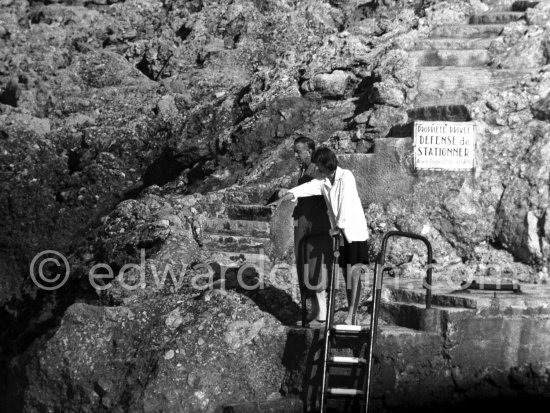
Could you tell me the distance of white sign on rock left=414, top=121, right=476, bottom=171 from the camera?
12.0 m

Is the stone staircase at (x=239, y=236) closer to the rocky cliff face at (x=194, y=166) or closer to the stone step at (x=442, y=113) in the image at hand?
the rocky cliff face at (x=194, y=166)

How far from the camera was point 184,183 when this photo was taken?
48.2ft

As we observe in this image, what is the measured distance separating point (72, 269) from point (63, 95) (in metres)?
6.95

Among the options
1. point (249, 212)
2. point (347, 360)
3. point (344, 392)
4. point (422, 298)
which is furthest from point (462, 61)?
point (344, 392)

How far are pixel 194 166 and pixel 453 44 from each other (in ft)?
11.9

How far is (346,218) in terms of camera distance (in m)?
9.59

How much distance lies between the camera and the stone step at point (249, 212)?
12227 millimetres

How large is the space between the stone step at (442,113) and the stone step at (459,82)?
0.74 ft

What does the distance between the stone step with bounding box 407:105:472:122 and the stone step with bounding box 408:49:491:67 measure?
1.04 m

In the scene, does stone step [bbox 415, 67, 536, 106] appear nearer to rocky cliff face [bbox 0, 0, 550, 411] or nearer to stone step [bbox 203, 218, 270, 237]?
rocky cliff face [bbox 0, 0, 550, 411]

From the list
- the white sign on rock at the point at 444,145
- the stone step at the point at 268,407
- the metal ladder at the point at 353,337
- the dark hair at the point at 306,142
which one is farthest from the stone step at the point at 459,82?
the stone step at the point at 268,407

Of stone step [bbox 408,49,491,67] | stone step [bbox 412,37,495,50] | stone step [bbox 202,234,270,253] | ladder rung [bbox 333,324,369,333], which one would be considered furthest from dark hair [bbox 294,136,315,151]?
stone step [bbox 412,37,495,50]

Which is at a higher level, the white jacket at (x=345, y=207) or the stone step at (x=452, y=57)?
the stone step at (x=452, y=57)

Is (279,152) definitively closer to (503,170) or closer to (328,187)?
(503,170)
